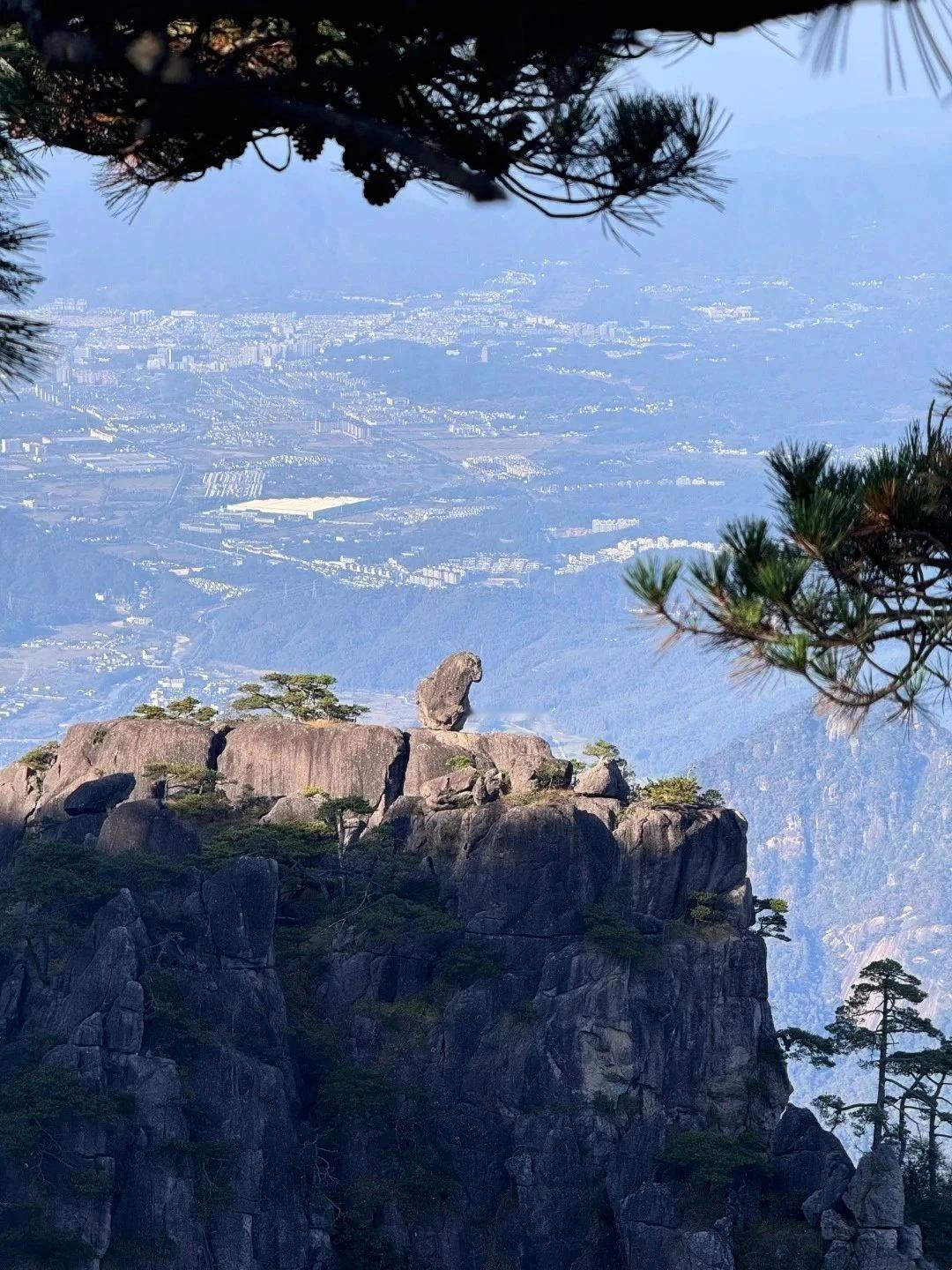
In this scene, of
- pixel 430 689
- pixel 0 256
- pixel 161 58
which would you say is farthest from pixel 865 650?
pixel 430 689

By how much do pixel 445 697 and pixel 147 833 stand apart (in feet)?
19.8

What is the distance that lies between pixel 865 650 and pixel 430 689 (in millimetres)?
25942

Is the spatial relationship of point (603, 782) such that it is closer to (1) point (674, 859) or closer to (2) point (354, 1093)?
(1) point (674, 859)

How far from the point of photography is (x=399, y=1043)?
29312mm

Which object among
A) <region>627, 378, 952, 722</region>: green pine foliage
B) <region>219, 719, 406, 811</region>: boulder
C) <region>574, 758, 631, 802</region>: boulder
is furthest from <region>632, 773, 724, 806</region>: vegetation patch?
<region>627, 378, 952, 722</region>: green pine foliage

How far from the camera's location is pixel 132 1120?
86.3 ft

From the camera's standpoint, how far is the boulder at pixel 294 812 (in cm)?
3241

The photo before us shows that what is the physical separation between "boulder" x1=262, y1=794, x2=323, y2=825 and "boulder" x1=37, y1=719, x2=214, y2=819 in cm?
192

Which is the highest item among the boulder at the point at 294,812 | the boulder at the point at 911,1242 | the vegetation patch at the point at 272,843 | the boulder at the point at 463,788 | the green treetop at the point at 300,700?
the green treetop at the point at 300,700

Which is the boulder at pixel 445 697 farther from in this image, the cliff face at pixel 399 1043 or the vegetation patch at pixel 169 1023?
the vegetation patch at pixel 169 1023

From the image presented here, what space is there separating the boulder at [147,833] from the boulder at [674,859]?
680 centimetres

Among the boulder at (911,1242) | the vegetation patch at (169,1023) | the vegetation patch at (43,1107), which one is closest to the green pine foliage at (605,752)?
the vegetation patch at (169,1023)

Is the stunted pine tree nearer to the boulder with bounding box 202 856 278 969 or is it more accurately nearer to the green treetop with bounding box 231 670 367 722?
the boulder with bounding box 202 856 278 969

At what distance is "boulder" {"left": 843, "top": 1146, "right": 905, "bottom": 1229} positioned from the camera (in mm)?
25516
